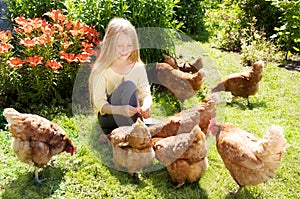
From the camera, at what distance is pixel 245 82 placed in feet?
18.1

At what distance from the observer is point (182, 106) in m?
5.48

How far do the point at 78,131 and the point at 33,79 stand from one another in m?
0.99

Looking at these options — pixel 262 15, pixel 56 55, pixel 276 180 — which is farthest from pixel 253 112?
pixel 262 15

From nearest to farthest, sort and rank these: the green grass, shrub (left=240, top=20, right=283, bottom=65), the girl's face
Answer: the green grass < the girl's face < shrub (left=240, top=20, right=283, bottom=65)

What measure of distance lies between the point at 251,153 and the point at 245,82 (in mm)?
2199

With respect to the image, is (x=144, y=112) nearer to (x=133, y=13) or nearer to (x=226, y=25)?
(x=133, y=13)

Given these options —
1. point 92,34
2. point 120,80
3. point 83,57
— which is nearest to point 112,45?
point 120,80

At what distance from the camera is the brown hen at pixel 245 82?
548 cm

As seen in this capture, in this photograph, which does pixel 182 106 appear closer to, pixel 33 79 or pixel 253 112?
pixel 253 112

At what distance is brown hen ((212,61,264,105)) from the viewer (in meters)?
5.48

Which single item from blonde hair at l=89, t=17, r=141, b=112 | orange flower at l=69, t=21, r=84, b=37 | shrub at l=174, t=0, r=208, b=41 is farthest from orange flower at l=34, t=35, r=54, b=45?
shrub at l=174, t=0, r=208, b=41

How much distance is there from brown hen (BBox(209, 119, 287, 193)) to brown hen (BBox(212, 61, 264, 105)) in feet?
5.98

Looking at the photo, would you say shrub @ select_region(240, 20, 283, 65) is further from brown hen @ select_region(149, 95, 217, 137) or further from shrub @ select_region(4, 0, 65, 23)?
shrub @ select_region(4, 0, 65, 23)

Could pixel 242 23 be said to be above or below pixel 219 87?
above
